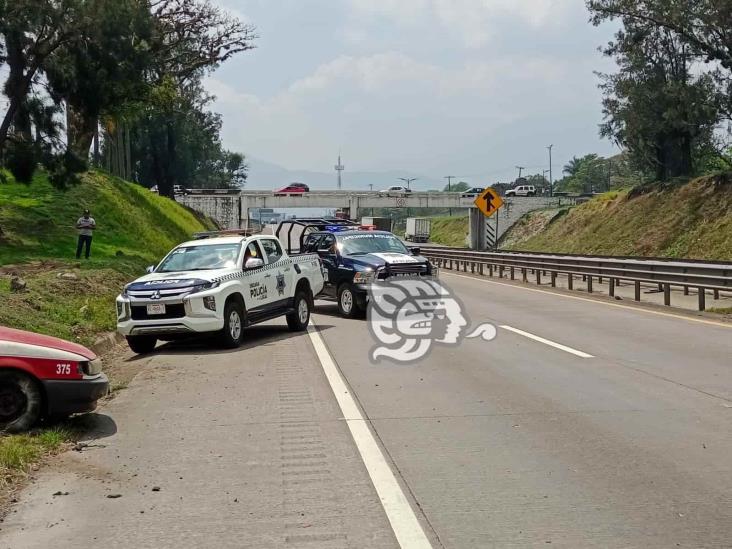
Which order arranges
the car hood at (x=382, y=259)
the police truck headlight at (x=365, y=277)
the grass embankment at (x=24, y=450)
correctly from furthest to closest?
the car hood at (x=382, y=259) → the police truck headlight at (x=365, y=277) → the grass embankment at (x=24, y=450)

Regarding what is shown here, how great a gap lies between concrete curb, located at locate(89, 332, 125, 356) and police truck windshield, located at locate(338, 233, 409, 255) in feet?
18.3

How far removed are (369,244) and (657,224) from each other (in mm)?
37481

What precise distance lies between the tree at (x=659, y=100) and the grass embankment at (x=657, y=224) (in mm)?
3358

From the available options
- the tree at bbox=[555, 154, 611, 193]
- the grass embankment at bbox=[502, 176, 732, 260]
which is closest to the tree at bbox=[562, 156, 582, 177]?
the tree at bbox=[555, 154, 611, 193]

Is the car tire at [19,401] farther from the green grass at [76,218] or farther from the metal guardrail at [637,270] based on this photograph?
the green grass at [76,218]

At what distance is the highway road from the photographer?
5.00 metres

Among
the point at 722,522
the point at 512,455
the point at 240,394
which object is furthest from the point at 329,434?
the point at 722,522

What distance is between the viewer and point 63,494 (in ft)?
19.1

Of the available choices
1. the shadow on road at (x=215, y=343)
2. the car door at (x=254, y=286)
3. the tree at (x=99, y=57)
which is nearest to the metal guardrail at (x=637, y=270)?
the shadow on road at (x=215, y=343)

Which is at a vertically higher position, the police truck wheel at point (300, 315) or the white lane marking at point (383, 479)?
the police truck wheel at point (300, 315)

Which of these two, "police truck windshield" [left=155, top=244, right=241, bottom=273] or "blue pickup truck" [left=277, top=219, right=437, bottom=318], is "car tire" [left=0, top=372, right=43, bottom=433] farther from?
"blue pickup truck" [left=277, top=219, right=437, bottom=318]

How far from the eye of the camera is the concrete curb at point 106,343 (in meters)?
13.6

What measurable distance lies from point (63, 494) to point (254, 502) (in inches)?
56.3

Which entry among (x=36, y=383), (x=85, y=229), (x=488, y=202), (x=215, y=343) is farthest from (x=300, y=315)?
(x=488, y=202)
